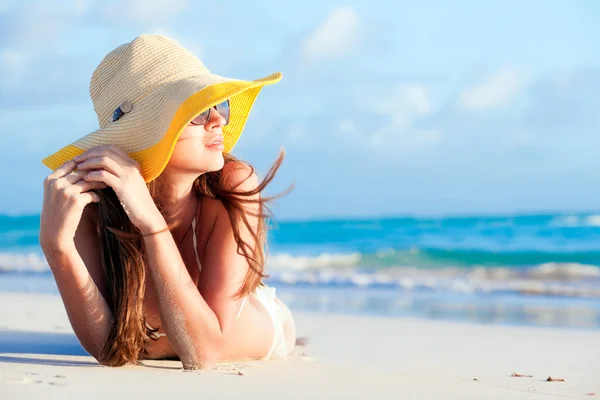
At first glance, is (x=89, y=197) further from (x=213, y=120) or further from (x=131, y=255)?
(x=213, y=120)

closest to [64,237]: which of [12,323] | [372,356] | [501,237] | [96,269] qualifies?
[96,269]

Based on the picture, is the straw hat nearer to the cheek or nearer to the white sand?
the cheek

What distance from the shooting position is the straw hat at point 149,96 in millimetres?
3189

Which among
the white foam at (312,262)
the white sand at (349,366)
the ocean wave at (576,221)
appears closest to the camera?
the white sand at (349,366)

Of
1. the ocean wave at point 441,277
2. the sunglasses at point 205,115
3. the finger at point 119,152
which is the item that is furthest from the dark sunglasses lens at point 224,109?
the ocean wave at point 441,277

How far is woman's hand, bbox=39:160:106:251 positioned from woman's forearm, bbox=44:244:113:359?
56 mm

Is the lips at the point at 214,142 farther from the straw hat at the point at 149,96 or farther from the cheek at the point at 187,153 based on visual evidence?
the straw hat at the point at 149,96

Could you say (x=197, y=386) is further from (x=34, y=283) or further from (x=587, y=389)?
(x=34, y=283)

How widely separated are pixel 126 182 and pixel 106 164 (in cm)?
11

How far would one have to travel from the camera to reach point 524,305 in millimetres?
9219

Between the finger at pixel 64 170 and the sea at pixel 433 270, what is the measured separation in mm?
1336

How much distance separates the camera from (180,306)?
10.7ft

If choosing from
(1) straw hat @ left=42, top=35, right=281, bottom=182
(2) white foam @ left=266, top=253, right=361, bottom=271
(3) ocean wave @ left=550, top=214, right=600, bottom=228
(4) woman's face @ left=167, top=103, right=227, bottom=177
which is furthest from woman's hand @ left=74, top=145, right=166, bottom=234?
(3) ocean wave @ left=550, top=214, right=600, bottom=228

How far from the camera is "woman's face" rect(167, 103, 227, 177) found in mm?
3328
